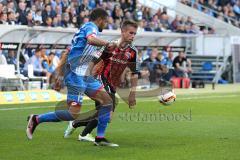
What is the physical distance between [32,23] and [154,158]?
58.0 feet

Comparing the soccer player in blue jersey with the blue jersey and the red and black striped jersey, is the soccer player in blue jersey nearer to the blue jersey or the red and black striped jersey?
the blue jersey

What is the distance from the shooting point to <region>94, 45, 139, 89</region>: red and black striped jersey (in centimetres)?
1188

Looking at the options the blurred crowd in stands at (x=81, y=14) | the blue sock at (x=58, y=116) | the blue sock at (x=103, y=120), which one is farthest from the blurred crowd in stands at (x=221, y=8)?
the blue sock at (x=103, y=120)

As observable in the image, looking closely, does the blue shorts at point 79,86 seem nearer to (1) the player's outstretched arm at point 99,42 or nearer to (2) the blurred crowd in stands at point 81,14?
(1) the player's outstretched arm at point 99,42

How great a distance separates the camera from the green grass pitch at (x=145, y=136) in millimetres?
10273

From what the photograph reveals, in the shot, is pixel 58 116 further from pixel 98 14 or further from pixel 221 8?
pixel 221 8

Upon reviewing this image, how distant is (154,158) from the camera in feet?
32.5

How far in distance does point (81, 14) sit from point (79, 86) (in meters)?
19.1

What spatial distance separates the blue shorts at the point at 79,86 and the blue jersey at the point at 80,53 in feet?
0.34

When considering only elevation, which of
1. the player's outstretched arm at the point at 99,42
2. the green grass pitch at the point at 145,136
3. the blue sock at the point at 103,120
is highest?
the player's outstretched arm at the point at 99,42

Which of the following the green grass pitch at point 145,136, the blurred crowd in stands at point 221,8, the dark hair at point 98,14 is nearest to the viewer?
the green grass pitch at point 145,136

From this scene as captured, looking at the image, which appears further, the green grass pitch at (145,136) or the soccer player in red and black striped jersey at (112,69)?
the soccer player in red and black striped jersey at (112,69)

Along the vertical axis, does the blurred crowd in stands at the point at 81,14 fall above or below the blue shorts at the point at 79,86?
above

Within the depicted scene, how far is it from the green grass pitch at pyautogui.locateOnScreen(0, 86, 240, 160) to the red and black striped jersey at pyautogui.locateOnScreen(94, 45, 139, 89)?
44.5 inches
